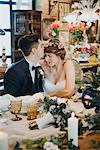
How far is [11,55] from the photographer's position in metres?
6.19

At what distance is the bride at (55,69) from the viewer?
2965mm

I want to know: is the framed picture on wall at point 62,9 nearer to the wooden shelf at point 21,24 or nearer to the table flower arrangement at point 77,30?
the wooden shelf at point 21,24

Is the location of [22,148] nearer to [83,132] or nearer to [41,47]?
[83,132]

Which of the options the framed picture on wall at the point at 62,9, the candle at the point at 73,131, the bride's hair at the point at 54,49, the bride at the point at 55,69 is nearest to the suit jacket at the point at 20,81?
the bride at the point at 55,69

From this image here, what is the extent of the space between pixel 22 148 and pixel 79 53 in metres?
3.77

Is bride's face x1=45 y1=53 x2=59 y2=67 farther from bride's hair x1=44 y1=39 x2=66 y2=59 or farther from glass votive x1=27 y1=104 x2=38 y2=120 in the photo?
glass votive x1=27 y1=104 x2=38 y2=120

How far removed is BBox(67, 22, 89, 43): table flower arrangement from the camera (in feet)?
16.4

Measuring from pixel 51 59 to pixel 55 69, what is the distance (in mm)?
112

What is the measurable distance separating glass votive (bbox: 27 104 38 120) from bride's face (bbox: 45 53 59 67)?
3.56 feet

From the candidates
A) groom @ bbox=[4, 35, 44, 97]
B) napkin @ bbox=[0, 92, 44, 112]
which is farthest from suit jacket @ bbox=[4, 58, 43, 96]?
napkin @ bbox=[0, 92, 44, 112]

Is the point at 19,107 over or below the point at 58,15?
below

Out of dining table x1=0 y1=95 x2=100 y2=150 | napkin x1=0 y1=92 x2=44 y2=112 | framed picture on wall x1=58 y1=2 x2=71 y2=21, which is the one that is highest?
framed picture on wall x1=58 y1=2 x2=71 y2=21

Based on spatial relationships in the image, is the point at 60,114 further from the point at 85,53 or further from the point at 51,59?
the point at 85,53

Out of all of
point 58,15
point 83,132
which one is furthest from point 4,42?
point 83,132
